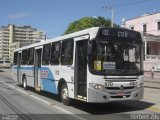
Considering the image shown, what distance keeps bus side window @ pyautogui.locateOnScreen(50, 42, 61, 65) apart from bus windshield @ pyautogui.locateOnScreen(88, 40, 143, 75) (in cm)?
374

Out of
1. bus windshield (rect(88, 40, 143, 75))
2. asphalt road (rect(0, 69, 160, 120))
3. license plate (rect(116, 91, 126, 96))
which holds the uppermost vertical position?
bus windshield (rect(88, 40, 143, 75))

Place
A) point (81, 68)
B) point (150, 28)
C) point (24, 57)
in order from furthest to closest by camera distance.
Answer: point (150, 28)
point (24, 57)
point (81, 68)

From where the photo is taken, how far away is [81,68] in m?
13.5

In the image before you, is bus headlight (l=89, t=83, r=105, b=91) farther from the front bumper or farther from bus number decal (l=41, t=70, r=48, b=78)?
bus number decal (l=41, t=70, r=48, b=78)

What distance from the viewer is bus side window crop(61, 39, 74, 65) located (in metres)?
14.5

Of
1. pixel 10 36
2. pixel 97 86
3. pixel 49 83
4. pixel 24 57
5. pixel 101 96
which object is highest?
pixel 10 36

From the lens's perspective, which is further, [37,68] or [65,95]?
[37,68]

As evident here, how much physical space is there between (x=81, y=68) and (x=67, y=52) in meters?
1.60

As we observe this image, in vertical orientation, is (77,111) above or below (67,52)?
below

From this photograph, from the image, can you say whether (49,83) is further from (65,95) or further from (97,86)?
(97,86)

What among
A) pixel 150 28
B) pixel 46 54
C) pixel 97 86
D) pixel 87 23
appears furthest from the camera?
pixel 87 23

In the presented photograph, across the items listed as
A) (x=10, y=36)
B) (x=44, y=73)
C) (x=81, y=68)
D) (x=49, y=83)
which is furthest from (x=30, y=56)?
(x=10, y=36)

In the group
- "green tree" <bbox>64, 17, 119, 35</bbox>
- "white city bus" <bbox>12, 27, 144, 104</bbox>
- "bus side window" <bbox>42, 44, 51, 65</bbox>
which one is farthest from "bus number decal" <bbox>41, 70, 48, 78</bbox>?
"green tree" <bbox>64, 17, 119, 35</bbox>

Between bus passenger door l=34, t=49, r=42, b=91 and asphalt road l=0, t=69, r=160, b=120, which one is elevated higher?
bus passenger door l=34, t=49, r=42, b=91
